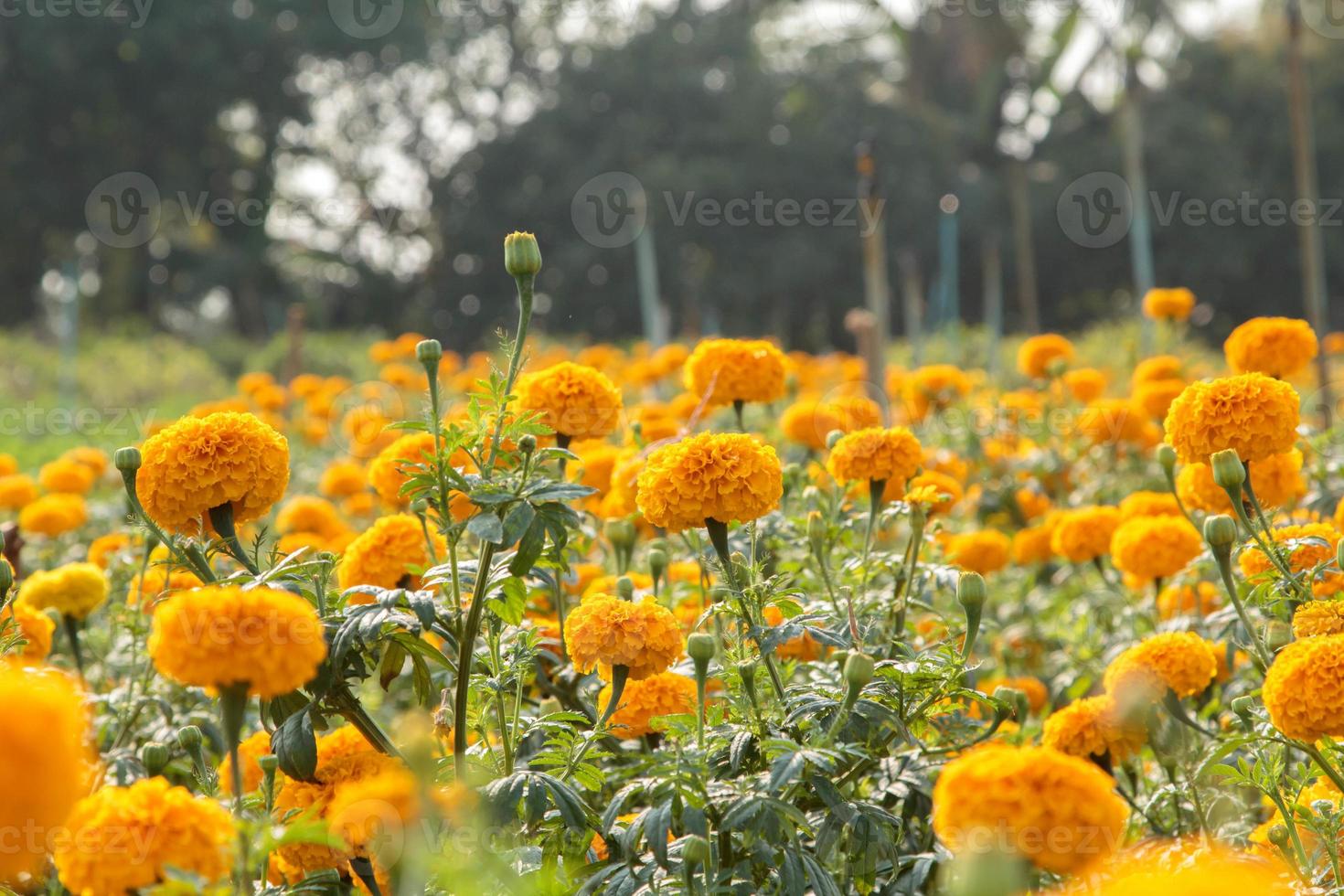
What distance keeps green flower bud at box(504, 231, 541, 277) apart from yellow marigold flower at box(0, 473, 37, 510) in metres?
2.29

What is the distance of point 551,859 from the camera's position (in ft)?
4.73

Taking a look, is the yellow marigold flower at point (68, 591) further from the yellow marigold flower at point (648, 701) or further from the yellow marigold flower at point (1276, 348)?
the yellow marigold flower at point (1276, 348)

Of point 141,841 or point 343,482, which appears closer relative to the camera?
point 141,841

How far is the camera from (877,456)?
1983 mm

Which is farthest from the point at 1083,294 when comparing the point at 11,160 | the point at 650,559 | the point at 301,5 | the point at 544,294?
the point at 650,559

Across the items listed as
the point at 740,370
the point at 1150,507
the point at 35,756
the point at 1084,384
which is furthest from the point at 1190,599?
the point at 35,756

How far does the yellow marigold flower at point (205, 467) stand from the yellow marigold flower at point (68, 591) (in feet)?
2.69

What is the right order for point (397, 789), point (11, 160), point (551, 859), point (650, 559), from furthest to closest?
point (11, 160) < point (650, 559) < point (551, 859) < point (397, 789)

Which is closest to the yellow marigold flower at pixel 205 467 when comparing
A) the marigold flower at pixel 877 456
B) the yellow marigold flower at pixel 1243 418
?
the marigold flower at pixel 877 456

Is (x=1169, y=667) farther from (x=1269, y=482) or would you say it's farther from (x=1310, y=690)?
(x=1269, y=482)

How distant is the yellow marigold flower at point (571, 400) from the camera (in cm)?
185

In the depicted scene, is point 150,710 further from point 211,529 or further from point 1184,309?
point 1184,309

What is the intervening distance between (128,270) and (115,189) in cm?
141

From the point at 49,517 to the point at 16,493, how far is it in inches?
10.2
